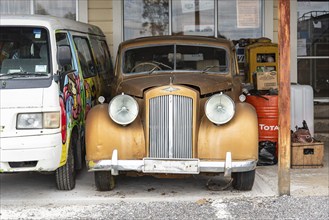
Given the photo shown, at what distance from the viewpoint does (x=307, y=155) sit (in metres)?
7.59

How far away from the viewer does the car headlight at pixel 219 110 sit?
575 cm

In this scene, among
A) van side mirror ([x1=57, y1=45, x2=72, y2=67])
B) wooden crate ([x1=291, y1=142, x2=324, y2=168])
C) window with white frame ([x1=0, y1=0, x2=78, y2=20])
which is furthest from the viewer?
window with white frame ([x1=0, y1=0, x2=78, y2=20])

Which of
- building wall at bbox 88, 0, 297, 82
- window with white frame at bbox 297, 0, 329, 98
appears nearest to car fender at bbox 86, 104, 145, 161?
building wall at bbox 88, 0, 297, 82

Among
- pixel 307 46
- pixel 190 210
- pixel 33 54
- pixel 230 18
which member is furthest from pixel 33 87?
pixel 307 46

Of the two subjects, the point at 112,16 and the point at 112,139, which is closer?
the point at 112,139

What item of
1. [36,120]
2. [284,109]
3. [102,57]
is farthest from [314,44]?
[36,120]

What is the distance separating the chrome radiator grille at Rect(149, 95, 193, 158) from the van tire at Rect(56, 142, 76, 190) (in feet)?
3.81

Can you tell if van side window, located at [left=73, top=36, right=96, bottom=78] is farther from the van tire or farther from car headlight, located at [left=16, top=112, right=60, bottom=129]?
car headlight, located at [left=16, top=112, right=60, bottom=129]

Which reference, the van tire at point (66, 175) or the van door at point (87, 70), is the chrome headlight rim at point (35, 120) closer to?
the van tire at point (66, 175)

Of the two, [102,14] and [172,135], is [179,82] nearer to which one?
[172,135]

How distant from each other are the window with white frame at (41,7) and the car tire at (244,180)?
5511 mm

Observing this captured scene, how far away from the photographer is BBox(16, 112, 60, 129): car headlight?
18.2ft

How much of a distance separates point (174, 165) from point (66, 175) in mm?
1517

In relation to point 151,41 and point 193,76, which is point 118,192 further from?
point 151,41
